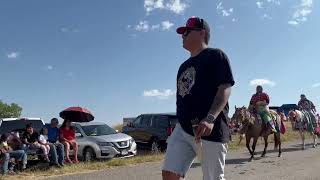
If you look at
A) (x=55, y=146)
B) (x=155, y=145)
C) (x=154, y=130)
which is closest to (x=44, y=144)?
(x=55, y=146)

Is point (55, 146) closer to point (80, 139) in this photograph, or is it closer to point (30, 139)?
point (30, 139)

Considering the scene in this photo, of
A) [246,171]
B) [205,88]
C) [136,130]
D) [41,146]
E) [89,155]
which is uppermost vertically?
[205,88]

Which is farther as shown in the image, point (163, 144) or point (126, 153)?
point (163, 144)

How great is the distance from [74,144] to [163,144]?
568cm

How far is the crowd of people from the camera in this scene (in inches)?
604

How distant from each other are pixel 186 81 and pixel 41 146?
42.2 ft

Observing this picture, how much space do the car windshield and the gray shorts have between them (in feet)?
50.2

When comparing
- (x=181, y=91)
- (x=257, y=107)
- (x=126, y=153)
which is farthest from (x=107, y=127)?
(x=181, y=91)

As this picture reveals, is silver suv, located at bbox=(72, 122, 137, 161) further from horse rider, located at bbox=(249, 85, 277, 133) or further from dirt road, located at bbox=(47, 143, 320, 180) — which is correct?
horse rider, located at bbox=(249, 85, 277, 133)

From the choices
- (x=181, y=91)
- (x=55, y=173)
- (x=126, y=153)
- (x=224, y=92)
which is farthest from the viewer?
(x=126, y=153)

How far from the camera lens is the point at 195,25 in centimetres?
553

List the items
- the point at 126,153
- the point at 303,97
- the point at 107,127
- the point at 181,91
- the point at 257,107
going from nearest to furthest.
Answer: the point at 181,91
the point at 257,107
the point at 126,153
the point at 107,127
the point at 303,97

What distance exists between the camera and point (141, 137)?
946 inches

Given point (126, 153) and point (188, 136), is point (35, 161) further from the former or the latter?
point (188, 136)
